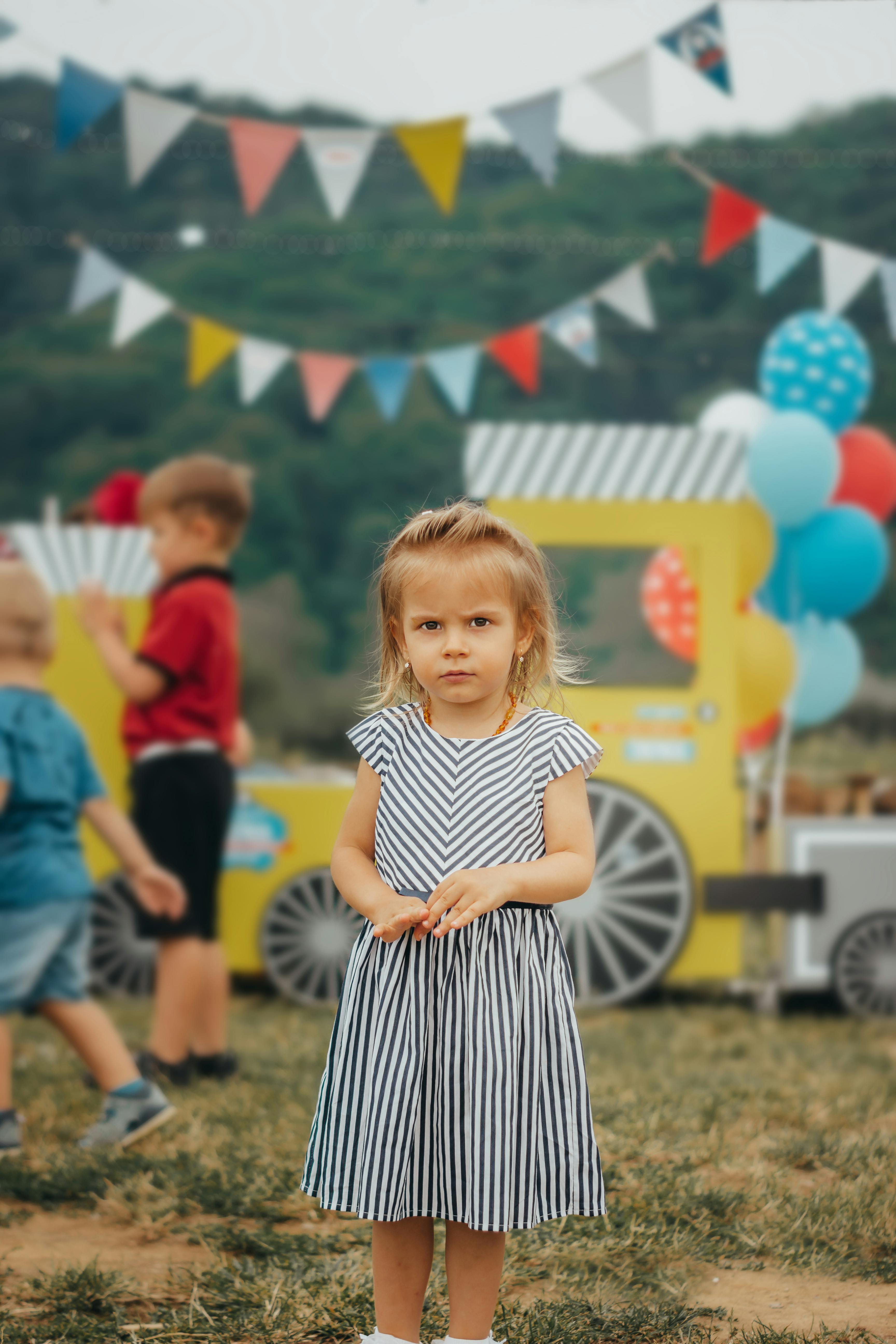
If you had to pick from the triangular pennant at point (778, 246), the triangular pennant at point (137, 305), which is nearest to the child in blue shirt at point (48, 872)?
the triangular pennant at point (137, 305)

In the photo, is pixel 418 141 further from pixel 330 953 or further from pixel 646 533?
pixel 330 953

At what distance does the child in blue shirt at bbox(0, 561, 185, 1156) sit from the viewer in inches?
119

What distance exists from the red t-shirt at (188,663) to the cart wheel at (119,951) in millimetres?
1160

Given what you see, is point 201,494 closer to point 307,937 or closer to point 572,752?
point 307,937

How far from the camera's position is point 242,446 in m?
8.20

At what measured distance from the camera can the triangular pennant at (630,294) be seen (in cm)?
567

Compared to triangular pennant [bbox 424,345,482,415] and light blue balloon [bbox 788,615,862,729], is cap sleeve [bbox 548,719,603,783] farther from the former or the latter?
triangular pennant [bbox 424,345,482,415]

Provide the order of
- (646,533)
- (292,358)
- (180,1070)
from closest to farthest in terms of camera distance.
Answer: (180,1070)
(646,533)
(292,358)

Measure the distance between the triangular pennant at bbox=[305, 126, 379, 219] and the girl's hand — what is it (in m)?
3.79

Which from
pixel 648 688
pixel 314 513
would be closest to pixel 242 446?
pixel 314 513

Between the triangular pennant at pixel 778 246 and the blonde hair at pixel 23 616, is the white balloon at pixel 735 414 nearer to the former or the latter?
the triangular pennant at pixel 778 246

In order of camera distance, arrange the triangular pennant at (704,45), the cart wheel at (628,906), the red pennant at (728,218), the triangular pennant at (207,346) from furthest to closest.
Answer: the triangular pennant at (207,346) → the red pennant at (728,218) → the cart wheel at (628,906) → the triangular pennant at (704,45)

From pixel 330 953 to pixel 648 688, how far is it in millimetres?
1380

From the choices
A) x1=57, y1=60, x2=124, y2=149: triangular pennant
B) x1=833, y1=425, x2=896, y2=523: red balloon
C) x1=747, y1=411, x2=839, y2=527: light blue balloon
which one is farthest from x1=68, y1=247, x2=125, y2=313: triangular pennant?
x1=833, y1=425, x2=896, y2=523: red balloon
